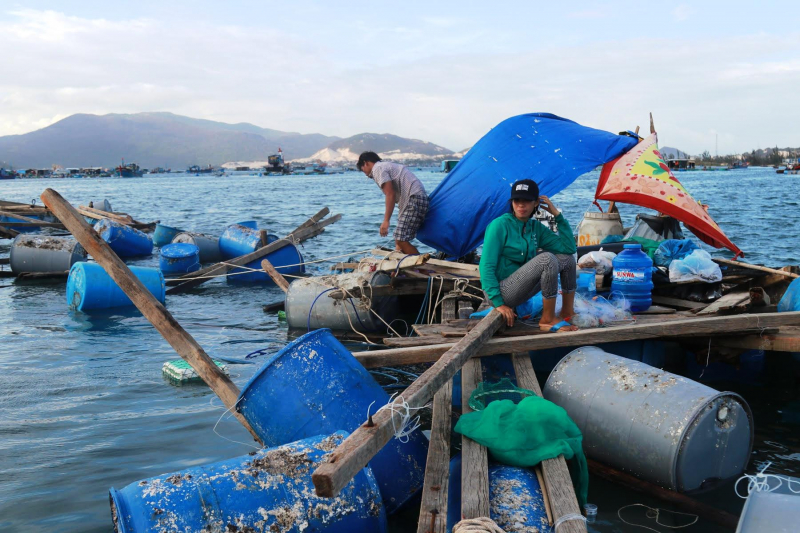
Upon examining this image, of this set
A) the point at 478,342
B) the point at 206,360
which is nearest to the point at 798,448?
the point at 478,342

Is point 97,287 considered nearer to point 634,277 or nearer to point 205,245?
point 205,245

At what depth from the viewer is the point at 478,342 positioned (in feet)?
17.3

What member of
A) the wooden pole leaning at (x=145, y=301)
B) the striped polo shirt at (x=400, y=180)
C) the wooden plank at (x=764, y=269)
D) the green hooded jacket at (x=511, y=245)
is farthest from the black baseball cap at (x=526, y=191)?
the wooden plank at (x=764, y=269)

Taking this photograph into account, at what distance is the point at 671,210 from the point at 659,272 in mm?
1244

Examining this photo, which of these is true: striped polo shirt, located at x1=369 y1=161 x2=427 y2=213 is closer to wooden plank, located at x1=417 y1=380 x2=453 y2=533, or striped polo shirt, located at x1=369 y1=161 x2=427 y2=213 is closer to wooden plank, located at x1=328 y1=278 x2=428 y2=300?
wooden plank, located at x1=328 y1=278 x2=428 y2=300

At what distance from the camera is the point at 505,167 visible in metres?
8.86

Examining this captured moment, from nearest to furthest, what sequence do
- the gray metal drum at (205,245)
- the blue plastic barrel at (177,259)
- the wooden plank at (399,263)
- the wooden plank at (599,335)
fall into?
1. the wooden plank at (599,335)
2. the wooden plank at (399,263)
3. the blue plastic barrel at (177,259)
4. the gray metal drum at (205,245)

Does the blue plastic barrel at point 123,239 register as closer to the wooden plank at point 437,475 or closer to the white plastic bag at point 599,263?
the white plastic bag at point 599,263

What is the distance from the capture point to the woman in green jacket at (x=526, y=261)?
19.4 ft

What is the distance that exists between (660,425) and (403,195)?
584 cm

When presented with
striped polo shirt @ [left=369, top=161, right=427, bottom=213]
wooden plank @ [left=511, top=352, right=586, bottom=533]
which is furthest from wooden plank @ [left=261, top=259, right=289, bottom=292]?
wooden plank @ [left=511, top=352, right=586, bottom=533]

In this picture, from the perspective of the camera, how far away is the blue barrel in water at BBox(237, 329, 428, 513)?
4.28 metres

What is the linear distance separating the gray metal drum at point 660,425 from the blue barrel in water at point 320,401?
4.52 ft

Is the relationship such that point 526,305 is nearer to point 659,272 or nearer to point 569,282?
point 569,282
